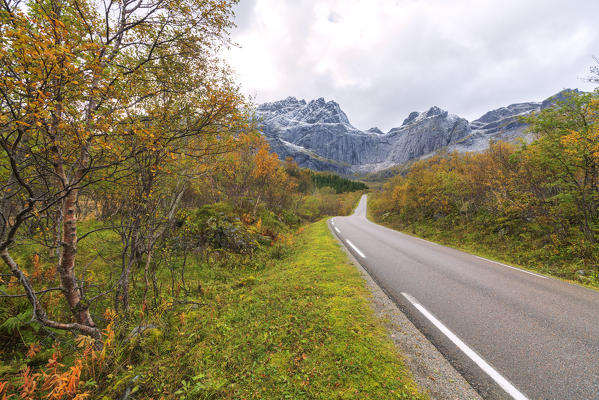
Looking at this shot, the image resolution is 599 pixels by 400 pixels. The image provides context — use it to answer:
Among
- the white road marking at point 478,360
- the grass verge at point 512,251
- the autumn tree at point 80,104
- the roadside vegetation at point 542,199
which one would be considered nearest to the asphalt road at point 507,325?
the white road marking at point 478,360

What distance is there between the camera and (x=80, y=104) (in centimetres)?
406

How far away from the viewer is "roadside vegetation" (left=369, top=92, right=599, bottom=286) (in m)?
8.18

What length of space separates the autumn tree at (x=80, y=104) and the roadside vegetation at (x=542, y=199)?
44.5 ft

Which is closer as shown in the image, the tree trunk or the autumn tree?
the autumn tree

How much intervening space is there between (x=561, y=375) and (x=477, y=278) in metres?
4.26

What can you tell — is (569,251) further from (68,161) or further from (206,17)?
(68,161)

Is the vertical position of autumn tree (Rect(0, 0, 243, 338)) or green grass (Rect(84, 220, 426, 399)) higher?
autumn tree (Rect(0, 0, 243, 338))

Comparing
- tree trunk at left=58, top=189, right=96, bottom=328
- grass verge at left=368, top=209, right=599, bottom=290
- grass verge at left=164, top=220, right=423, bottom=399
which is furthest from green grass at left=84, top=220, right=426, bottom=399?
grass verge at left=368, top=209, right=599, bottom=290

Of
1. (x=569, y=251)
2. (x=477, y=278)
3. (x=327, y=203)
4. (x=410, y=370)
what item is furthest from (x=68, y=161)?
(x=327, y=203)

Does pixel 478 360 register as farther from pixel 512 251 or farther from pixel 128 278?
pixel 512 251

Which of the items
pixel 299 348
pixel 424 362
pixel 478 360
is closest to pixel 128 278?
pixel 299 348

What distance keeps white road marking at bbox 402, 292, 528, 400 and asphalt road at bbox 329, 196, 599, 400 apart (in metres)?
0.01

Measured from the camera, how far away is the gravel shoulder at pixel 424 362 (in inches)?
97.8

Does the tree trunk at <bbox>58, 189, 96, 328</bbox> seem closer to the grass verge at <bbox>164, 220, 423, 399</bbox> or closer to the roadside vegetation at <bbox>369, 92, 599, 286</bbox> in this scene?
the grass verge at <bbox>164, 220, 423, 399</bbox>
